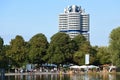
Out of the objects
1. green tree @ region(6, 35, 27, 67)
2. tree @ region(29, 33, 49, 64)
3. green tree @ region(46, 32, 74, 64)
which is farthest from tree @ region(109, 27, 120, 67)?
green tree @ region(6, 35, 27, 67)

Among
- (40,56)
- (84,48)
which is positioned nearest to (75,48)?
(84,48)

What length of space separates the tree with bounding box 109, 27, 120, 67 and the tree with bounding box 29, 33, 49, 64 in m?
35.0

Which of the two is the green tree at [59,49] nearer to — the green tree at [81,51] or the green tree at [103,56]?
the green tree at [81,51]

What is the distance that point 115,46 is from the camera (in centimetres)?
7250

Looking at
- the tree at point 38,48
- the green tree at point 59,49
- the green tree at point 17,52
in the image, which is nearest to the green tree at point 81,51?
the green tree at point 59,49

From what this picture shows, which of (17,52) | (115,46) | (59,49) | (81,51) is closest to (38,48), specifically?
(59,49)

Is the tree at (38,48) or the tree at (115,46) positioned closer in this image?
the tree at (115,46)

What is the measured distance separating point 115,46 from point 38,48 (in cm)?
4051

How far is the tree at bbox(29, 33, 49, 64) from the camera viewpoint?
353ft

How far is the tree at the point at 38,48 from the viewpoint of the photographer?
10762 centimetres

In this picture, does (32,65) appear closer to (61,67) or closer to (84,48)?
(61,67)

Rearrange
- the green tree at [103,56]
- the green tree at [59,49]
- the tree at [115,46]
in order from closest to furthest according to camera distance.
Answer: the tree at [115,46] → the green tree at [59,49] → the green tree at [103,56]

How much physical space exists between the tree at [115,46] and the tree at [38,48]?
3502 cm

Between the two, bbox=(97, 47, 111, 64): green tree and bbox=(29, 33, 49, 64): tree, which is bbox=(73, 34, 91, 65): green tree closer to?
bbox=(97, 47, 111, 64): green tree
